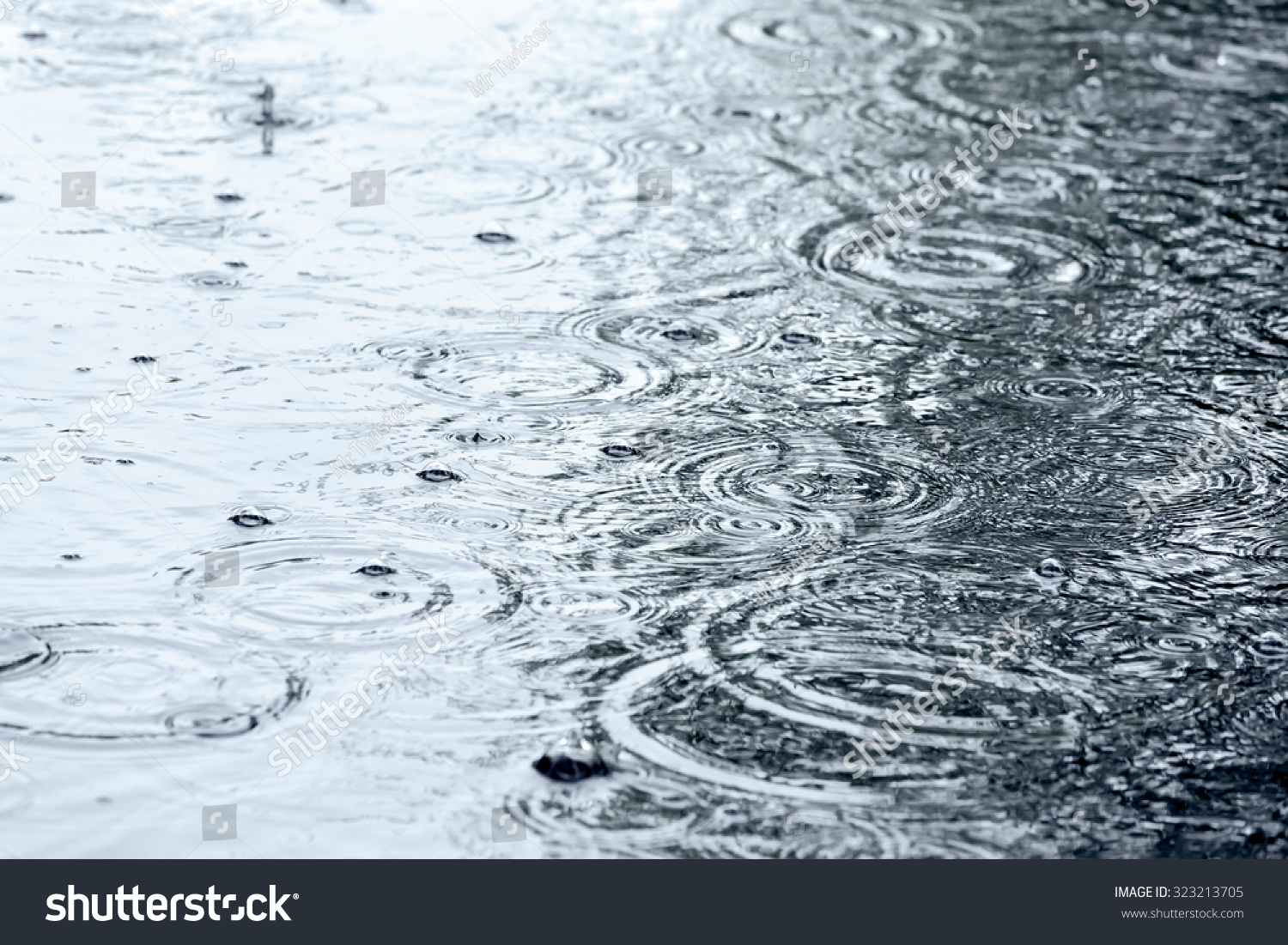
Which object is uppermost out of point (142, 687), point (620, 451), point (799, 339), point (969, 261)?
point (969, 261)

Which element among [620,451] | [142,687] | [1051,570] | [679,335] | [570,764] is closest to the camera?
[570,764]

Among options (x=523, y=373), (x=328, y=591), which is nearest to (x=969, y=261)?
(x=523, y=373)

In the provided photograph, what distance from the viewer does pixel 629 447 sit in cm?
394

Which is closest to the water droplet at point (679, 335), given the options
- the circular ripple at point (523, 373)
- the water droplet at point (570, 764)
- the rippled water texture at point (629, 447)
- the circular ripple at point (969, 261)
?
the rippled water texture at point (629, 447)

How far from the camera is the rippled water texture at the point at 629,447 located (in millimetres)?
2768

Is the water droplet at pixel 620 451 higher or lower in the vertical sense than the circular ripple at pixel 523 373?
lower

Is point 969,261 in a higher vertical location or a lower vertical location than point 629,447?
higher

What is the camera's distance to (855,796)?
2.74 metres

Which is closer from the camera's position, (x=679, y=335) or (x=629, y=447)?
(x=629, y=447)

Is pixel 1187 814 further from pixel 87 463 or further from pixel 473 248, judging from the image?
pixel 473 248

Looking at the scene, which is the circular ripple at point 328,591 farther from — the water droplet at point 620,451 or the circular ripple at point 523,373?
the circular ripple at point 523,373

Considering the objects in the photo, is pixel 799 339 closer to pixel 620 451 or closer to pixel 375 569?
pixel 620 451

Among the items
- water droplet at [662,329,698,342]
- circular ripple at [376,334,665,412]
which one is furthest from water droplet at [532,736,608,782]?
water droplet at [662,329,698,342]

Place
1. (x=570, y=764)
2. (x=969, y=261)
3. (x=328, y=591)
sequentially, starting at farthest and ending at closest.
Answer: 1. (x=969, y=261)
2. (x=328, y=591)
3. (x=570, y=764)
